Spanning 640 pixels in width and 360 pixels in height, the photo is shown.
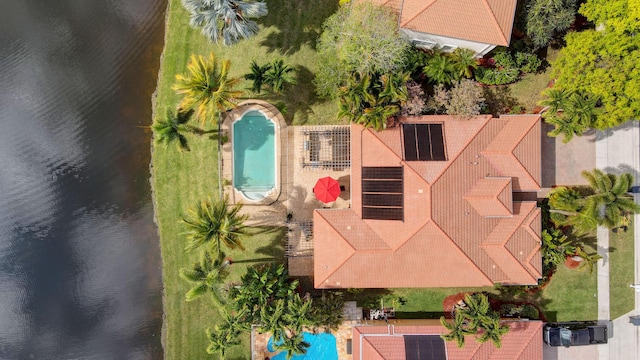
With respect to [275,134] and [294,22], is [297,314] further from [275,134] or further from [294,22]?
[294,22]

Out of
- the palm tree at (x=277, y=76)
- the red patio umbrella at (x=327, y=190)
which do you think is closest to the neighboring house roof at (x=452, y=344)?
the red patio umbrella at (x=327, y=190)

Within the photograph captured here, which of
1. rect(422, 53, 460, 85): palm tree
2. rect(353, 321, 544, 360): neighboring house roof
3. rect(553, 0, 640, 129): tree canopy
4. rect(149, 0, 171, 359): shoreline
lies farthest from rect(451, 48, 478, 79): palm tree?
rect(149, 0, 171, 359): shoreline

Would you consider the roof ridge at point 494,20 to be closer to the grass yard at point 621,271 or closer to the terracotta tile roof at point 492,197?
the terracotta tile roof at point 492,197

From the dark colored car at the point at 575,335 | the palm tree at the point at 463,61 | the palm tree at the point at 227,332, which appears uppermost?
the palm tree at the point at 463,61

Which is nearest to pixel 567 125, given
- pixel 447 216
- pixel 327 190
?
pixel 447 216

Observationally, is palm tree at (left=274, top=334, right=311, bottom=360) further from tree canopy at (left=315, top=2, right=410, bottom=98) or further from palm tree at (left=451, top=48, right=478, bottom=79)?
palm tree at (left=451, top=48, right=478, bottom=79)

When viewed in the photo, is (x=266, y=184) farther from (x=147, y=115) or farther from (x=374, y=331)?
(x=374, y=331)

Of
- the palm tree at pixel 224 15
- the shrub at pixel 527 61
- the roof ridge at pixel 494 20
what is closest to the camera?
the roof ridge at pixel 494 20
